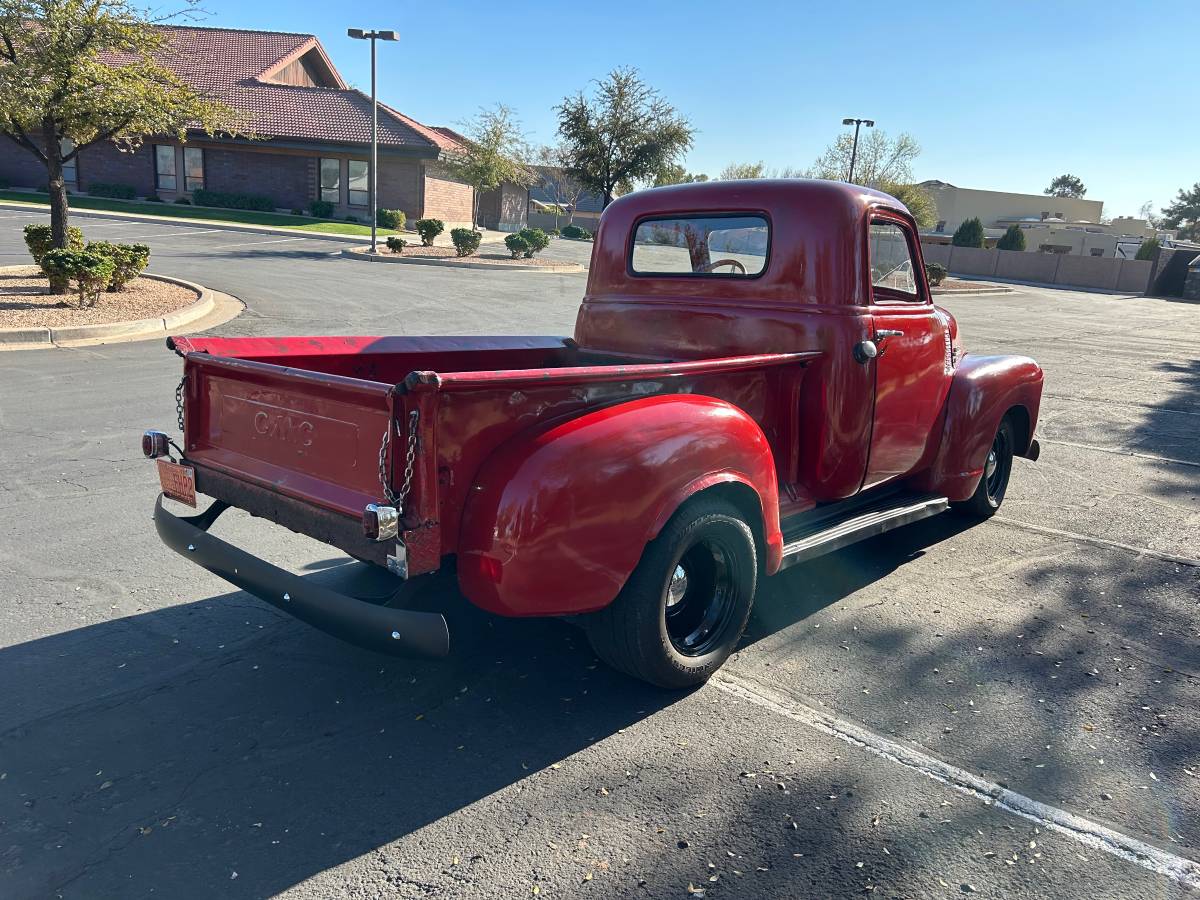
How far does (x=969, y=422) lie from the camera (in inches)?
205

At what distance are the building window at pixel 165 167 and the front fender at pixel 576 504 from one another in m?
38.8

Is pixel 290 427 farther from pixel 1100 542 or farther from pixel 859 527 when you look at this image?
pixel 1100 542

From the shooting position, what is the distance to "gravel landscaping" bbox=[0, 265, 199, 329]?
37.3 ft

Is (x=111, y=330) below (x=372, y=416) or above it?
below

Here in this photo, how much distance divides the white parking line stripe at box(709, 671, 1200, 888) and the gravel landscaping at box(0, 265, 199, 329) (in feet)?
34.8

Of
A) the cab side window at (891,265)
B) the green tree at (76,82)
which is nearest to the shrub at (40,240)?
the green tree at (76,82)

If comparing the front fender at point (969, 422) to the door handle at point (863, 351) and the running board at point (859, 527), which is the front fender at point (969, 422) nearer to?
the running board at point (859, 527)

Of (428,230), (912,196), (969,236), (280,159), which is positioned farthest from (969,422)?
(969,236)

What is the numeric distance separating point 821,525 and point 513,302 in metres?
14.1

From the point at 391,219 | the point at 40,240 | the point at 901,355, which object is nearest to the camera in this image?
the point at 901,355

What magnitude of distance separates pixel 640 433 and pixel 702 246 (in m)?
2.00

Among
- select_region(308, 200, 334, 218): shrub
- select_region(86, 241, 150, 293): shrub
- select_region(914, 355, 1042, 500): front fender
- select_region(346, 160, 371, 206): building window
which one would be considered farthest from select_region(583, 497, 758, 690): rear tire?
select_region(346, 160, 371, 206): building window

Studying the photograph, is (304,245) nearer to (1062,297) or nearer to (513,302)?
(513,302)

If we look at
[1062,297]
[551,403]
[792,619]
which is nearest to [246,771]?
[551,403]
